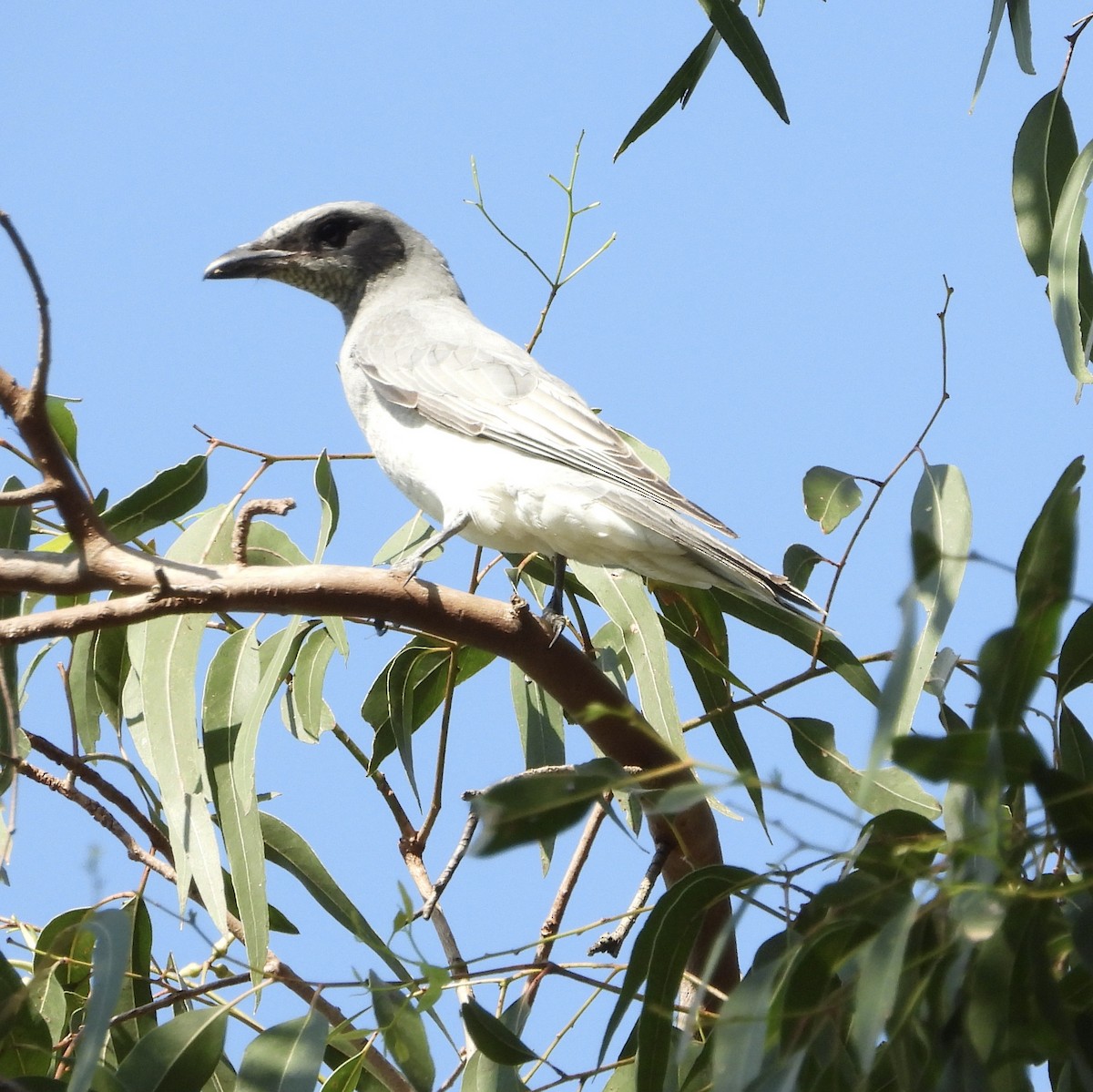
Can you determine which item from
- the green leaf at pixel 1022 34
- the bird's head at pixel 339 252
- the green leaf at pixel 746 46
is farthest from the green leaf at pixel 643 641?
the bird's head at pixel 339 252

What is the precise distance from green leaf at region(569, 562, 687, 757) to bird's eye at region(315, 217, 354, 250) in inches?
74.6

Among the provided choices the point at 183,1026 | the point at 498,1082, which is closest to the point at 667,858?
the point at 498,1082

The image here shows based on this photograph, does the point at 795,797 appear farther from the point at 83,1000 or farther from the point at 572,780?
the point at 83,1000

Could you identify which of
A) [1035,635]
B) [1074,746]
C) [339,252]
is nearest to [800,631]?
[1074,746]

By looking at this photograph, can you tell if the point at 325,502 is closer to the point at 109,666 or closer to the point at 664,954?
the point at 109,666

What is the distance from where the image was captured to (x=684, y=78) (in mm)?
2713

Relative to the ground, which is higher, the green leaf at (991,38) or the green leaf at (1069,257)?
the green leaf at (991,38)

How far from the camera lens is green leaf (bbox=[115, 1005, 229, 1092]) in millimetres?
2002

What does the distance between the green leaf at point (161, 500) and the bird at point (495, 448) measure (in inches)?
16.7

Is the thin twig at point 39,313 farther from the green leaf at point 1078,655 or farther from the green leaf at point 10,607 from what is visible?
the green leaf at point 1078,655

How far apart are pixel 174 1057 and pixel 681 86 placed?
1.95 metres

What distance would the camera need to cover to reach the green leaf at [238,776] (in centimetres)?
230

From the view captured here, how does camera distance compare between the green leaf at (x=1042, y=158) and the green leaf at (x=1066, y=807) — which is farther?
the green leaf at (x=1042, y=158)

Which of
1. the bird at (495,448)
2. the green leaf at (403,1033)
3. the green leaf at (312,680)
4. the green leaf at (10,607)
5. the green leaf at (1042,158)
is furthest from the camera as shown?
the green leaf at (312,680)
